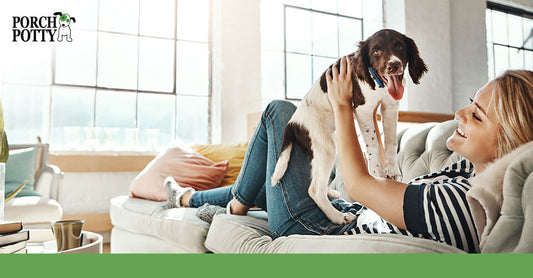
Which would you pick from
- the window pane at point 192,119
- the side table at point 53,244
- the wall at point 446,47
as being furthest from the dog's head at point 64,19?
the wall at point 446,47

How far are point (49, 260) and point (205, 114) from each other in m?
3.02

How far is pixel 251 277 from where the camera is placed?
1.62ft

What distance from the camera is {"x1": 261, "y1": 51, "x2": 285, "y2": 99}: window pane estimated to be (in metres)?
3.66

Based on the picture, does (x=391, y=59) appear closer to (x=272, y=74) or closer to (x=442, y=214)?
(x=442, y=214)

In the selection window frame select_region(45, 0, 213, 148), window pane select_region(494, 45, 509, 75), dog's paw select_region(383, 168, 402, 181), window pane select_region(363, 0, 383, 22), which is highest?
window pane select_region(363, 0, 383, 22)

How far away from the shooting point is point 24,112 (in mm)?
2936

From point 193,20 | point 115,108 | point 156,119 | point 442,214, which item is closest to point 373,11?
point 193,20

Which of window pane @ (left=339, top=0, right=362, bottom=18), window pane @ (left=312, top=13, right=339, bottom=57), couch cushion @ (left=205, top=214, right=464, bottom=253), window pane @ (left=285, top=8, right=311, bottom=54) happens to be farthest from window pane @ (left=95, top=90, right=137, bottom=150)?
couch cushion @ (left=205, top=214, right=464, bottom=253)

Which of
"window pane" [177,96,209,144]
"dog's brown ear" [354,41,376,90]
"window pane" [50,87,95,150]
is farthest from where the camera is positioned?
"window pane" [177,96,209,144]

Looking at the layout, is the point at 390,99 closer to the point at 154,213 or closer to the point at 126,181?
the point at 154,213

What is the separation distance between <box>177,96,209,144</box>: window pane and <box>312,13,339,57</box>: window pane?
121 cm

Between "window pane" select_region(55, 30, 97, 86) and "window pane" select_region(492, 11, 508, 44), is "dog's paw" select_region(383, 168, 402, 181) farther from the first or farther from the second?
"window pane" select_region(55, 30, 97, 86)

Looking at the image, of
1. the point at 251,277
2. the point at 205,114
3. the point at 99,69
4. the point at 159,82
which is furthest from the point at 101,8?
the point at 251,277

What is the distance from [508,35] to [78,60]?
2.99m
